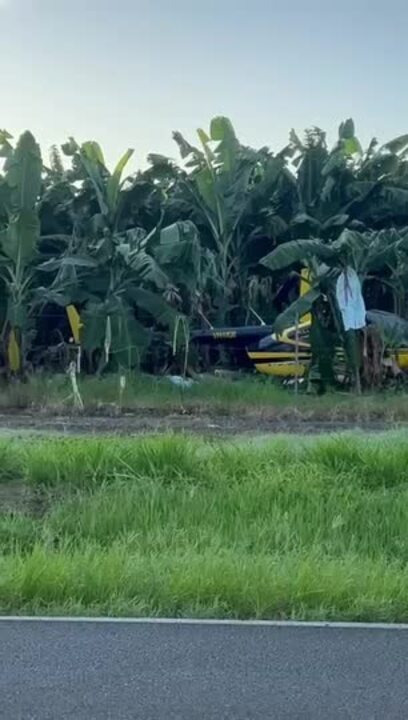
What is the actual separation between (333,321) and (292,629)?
13727 mm

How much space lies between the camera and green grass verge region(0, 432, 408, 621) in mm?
6320

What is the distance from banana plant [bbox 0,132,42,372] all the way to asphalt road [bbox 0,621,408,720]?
535 inches

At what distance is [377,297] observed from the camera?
23.1m

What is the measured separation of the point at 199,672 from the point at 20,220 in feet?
47.6

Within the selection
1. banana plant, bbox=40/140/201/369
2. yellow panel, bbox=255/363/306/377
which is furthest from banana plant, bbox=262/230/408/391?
banana plant, bbox=40/140/201/369

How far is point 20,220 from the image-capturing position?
737 inches

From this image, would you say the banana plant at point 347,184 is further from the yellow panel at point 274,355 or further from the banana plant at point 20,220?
the banana plant at point 20,220

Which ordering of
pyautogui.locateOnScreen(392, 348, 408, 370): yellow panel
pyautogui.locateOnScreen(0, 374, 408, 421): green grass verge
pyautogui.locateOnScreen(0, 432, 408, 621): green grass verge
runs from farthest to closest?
1. pyautogui.locateOnScreen(392, 348, 408, 370): yellow panel
2. pyautogui.locateOnScreen(0, 374, 408, 421): green grass verge
3. pyautogui.locateOnScreen(0, 432, 408, 621): green grass verge

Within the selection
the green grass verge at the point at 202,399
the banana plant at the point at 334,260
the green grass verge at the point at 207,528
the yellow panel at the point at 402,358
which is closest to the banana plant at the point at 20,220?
the green grass verge at the point at 202,399

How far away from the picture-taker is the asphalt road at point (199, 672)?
4703 mm

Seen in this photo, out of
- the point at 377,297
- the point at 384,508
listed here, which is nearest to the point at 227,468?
the point at 384,508

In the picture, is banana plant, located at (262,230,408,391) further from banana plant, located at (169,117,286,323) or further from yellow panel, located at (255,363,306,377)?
banana plant, located at (169,117,286,323)

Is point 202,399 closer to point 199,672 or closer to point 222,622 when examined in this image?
point 222,622

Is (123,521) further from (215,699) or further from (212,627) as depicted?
(215,699)
